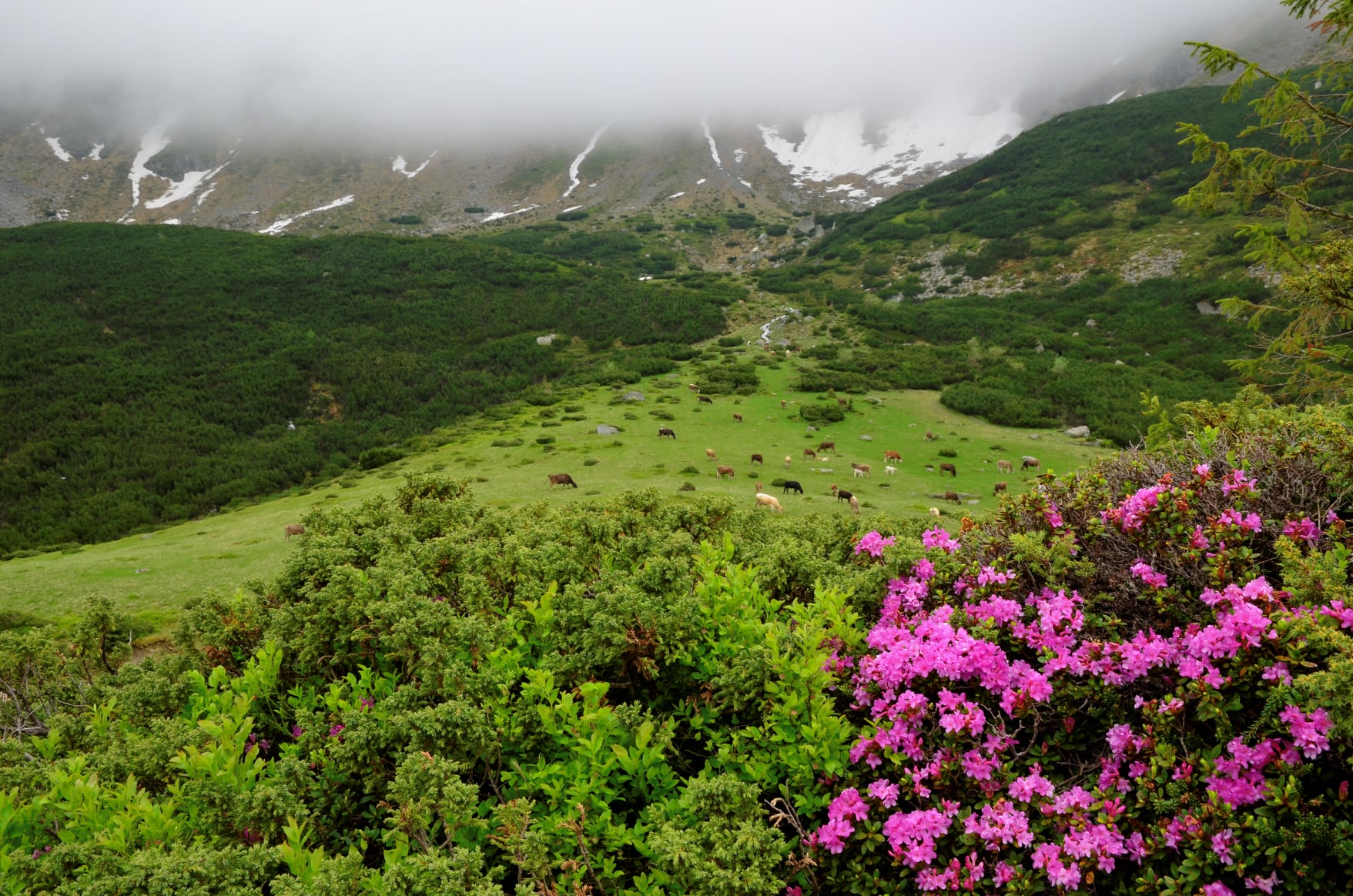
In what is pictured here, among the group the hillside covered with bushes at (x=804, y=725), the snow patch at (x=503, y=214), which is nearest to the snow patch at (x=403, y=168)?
the snow patch at (x=503, y=214)

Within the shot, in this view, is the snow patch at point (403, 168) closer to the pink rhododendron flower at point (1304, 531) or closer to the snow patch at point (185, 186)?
the snow patch at point (185, 186)

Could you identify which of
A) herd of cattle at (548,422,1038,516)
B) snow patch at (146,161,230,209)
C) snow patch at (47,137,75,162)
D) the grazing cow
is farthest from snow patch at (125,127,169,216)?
the grazing cow

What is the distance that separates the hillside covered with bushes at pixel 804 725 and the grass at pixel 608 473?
9.63 metres

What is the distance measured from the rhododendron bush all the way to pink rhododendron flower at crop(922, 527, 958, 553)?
34 centimetres

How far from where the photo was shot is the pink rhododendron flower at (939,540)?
4.75 m

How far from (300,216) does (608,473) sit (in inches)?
6910

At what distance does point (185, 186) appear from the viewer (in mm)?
176750

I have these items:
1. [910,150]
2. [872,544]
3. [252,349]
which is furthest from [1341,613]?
[910,150]

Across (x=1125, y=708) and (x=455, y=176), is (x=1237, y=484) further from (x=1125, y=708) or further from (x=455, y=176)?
(x=455, y=176)

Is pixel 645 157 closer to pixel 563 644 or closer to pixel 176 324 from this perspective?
pixel 176 324

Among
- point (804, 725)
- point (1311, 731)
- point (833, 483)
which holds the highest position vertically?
point (1311, 731)

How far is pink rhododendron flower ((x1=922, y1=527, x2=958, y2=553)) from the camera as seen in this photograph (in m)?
4.75

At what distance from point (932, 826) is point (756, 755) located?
0.99 metres

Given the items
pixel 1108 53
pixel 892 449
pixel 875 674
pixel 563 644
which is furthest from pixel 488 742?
pixel 1108 53
